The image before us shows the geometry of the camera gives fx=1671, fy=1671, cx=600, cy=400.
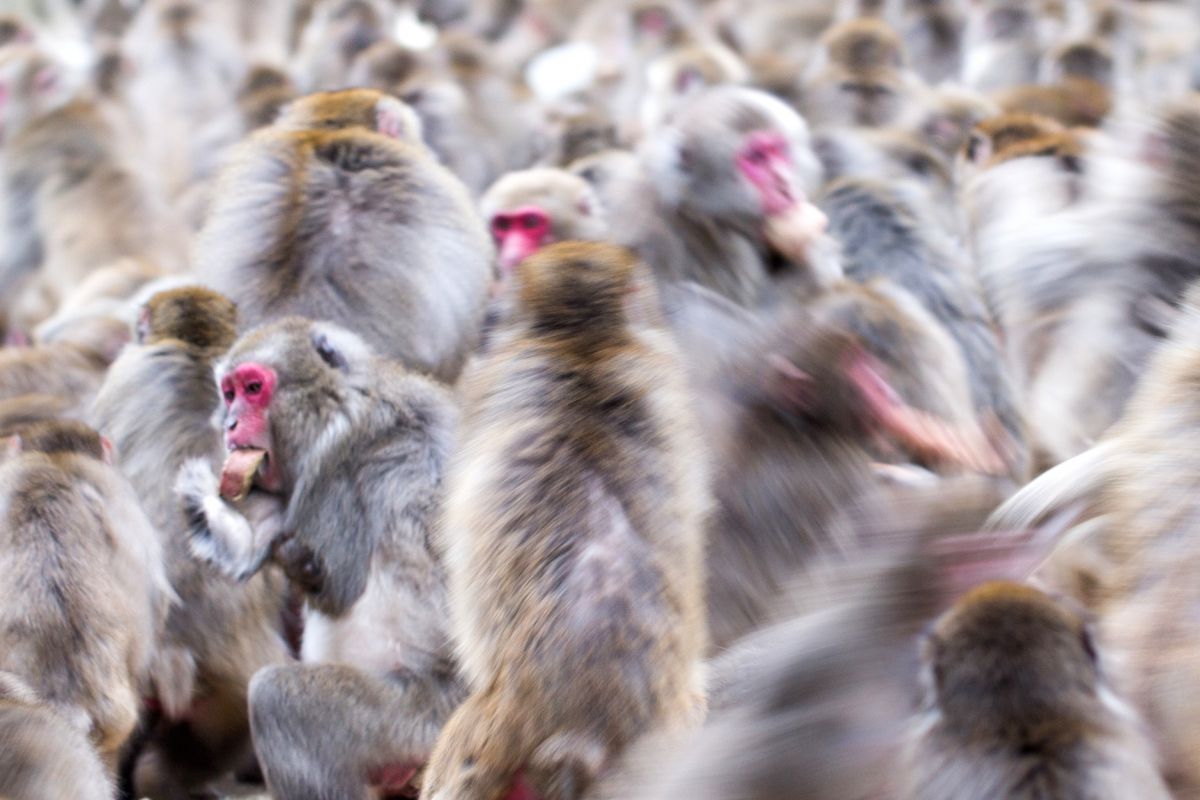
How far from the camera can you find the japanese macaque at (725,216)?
4.19 meters

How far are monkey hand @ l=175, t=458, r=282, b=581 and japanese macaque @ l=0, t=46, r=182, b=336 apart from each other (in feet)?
11.2

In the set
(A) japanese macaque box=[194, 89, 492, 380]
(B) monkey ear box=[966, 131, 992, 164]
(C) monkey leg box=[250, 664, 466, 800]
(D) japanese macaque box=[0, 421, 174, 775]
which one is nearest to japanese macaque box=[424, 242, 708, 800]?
(C) monkey leg box=[250, 664, 466, 800]

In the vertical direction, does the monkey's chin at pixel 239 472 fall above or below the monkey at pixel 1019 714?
below

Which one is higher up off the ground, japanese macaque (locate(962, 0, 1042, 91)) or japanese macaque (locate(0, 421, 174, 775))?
japanese macaque (locate(0, 421, 174, 775))

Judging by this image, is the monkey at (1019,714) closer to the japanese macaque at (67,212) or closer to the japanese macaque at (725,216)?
the japanese macaque at (725,216)

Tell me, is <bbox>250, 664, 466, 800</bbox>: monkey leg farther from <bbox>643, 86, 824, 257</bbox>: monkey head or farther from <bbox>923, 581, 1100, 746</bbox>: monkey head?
<bbox>643, 86, 824, 257</bbox>: monkey head

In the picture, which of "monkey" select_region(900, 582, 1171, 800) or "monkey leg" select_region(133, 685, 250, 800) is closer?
"monkey" select_region(900, 582, 1171, 800)

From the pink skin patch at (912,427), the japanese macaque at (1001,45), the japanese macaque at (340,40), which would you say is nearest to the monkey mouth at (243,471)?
the pink skin patch at (912,427)

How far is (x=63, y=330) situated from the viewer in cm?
562

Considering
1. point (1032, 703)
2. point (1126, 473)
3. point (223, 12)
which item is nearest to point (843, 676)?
point (1032, 703)

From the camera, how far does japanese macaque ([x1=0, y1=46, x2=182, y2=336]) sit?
6.86 meters

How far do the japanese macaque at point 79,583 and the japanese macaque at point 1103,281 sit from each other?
7.48ft

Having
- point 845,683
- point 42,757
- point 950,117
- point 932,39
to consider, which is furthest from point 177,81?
point 845,683

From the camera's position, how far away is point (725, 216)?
14.0ft
